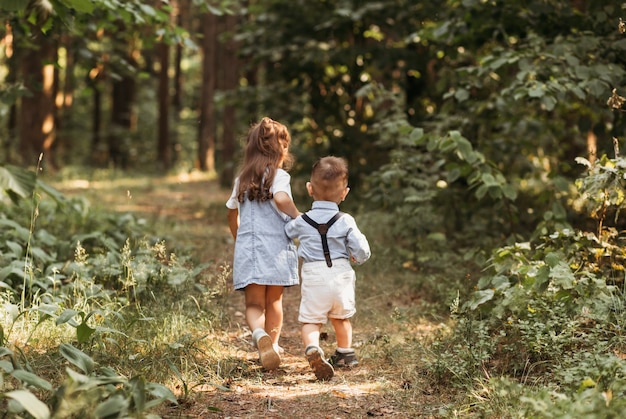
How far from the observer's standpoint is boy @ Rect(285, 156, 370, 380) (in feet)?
15.0

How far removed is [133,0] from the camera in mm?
6656

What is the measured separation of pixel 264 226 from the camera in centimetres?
484

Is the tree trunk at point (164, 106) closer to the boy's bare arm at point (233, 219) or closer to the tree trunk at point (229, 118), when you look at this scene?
the tree trunk at point (229, 118)

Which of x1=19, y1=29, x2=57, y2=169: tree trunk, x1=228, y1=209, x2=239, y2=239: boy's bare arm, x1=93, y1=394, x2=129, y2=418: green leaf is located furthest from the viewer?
x1=19, y1=29, x2=57, y2=169: tree trunk

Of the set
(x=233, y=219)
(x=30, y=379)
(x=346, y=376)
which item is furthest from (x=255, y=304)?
(x=30, y=379)

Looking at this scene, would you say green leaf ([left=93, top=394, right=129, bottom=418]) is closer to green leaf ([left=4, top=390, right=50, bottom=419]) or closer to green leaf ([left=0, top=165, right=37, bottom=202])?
green leaf ([left=4, top=390, right=50, bottom=419])

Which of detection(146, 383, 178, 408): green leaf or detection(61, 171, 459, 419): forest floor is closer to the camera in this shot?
detection(146, 383, 178, 408): green leaf

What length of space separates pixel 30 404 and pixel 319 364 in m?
1.96

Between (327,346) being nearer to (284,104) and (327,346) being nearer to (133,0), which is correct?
(133,0)

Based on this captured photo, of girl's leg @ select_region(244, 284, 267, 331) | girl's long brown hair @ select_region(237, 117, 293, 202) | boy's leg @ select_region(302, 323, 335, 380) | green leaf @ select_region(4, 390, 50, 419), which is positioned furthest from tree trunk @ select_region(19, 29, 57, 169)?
green leaf @ select_region(4, 390, 50, 419)

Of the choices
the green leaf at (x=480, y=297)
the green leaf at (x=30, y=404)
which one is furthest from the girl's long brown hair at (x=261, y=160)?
the green leaf at (x=30, y=404)

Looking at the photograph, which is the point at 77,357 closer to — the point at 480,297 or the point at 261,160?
the point at 261,160

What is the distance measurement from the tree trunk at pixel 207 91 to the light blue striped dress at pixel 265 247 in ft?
38.9

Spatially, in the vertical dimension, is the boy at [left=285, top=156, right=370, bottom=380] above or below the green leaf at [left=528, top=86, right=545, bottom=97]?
below
